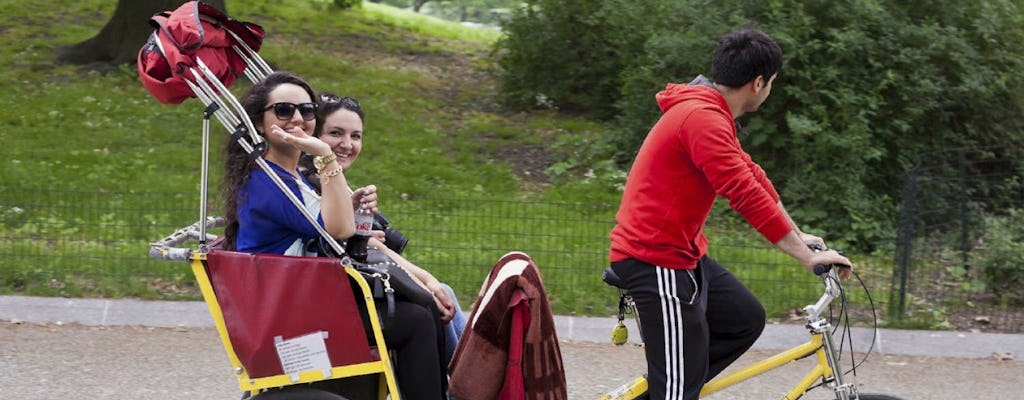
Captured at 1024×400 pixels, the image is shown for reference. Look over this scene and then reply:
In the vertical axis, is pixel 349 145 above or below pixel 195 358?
above

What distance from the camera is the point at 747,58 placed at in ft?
12.0

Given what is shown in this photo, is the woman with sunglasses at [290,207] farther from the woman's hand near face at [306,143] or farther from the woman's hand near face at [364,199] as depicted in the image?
the woman's hand near face at [364,199]

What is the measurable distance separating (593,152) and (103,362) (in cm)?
631

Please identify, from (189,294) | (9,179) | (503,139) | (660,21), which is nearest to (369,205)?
(189,294)

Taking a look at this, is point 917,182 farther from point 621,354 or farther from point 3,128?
point 3,128

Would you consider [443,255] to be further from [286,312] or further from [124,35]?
[124,35]

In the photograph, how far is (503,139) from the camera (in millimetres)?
12547

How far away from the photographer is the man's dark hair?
3.67 meters

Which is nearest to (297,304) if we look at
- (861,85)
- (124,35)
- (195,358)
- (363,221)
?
(363,221)

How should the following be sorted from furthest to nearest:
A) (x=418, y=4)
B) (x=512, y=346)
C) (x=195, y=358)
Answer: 1. (x=418, y=4)
2. (x=195, y=358)
3. (x=512, y=346)

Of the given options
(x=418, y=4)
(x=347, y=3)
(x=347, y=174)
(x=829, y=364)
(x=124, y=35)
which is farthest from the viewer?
(x=418, y=4)

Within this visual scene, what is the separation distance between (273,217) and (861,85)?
7.12m

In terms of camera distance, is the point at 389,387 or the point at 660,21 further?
the point at 660,21

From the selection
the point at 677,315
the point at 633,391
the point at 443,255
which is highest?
the point at 677,315
